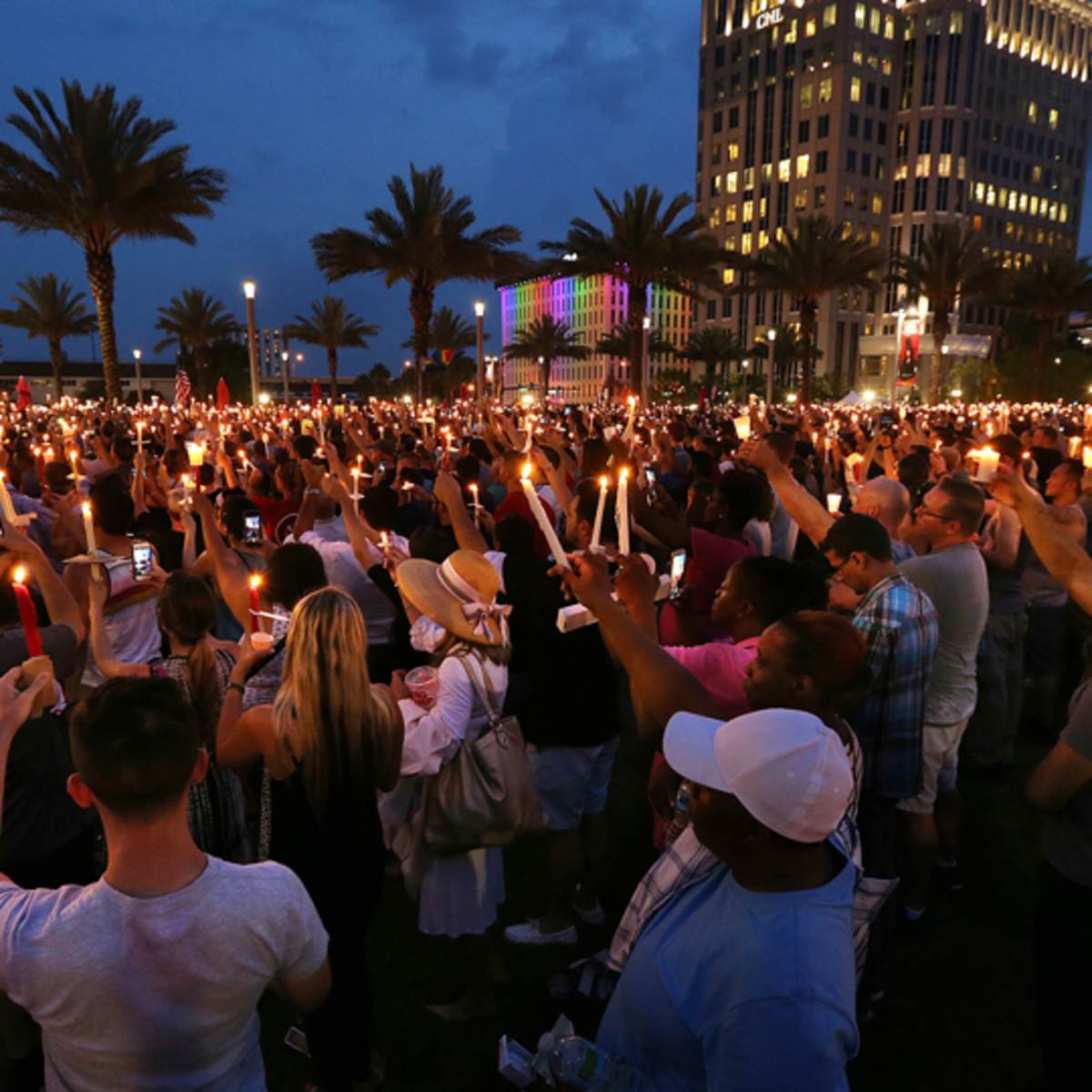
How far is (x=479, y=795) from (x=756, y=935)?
5.93ft

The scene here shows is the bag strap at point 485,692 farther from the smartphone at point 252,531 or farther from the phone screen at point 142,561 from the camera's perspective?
the smartphone at point 252,531

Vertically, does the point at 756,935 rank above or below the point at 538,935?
above

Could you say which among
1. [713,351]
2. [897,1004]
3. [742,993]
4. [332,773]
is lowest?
[897,1004]

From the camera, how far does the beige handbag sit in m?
3.21

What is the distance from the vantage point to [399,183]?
2522 cm

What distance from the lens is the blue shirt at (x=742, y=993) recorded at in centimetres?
144

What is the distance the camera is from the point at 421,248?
81.3 ft

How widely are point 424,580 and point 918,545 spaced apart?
3.21m

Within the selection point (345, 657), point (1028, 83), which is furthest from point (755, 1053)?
point (1028, 83)

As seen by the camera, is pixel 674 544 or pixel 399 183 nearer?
pixel 674 544

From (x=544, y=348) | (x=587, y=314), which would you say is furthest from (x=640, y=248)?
(x=587, y=314)

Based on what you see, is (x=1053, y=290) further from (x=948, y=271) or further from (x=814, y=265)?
(x=814, y=265)

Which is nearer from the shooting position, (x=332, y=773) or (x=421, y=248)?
(x=332, y=773)

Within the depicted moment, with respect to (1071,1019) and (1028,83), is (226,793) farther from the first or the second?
(1028,83)
